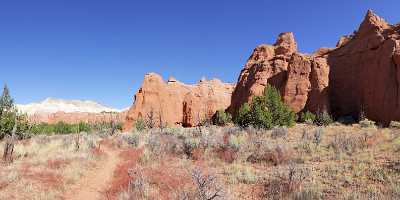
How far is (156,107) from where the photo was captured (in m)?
73.3

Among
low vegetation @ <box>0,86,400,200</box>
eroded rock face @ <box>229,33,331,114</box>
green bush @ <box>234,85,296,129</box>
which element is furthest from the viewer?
eroded rock face @ <box>229,33,331,114</box>

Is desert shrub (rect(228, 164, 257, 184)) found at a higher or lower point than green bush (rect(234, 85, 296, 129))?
lower

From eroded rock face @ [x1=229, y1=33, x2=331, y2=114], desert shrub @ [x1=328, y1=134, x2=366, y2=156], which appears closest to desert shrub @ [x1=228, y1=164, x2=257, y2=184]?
desert shrub @ [x1=328, y1=134, x2=366, y2=156]

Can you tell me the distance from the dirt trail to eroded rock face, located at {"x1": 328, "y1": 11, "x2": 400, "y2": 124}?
115 ft

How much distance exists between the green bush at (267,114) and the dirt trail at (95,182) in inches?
841

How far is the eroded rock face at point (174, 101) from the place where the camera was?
7181 centimetres

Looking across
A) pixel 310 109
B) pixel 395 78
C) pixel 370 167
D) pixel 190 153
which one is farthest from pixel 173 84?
pixel 370 167

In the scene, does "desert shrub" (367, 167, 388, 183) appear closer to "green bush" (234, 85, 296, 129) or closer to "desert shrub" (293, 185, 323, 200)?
"desert shrub" (293, 185, 323, 200)

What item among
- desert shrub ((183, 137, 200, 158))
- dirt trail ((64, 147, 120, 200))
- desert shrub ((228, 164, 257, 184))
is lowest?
dirt trail ((64, 147, 120, 200))

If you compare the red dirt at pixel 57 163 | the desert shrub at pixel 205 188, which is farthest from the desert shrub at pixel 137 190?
the red dirt at pixel 57 163

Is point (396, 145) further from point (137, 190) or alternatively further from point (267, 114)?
point (267, 114)

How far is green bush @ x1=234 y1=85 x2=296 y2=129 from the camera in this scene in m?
35.7

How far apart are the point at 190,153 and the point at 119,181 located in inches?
214

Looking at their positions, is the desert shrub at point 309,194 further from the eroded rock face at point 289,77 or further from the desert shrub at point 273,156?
the eroded rock face at point 289,77
